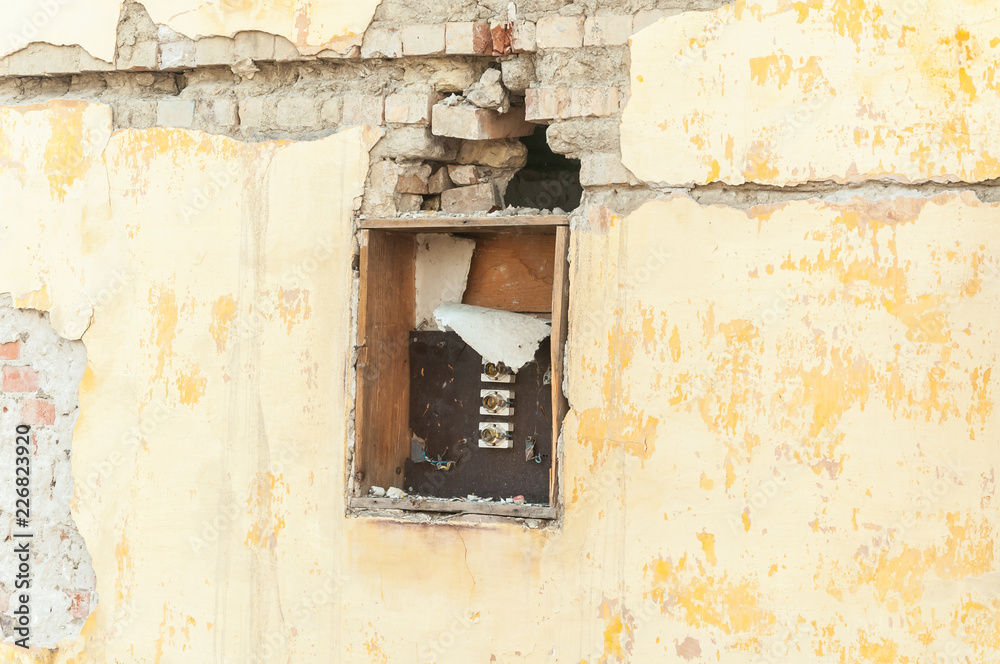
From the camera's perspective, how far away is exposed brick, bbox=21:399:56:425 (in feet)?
8.80

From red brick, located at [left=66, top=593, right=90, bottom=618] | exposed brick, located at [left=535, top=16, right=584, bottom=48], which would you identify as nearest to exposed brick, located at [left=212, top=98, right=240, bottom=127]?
exposed brick, located at [left=535, top=16, right=584, bottom=48]

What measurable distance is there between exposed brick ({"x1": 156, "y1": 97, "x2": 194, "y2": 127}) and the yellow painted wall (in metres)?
0.05

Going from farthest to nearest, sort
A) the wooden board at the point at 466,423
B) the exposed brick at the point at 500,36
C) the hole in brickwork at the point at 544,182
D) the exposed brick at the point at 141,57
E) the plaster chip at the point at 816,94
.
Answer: the hole in brickwork at the point at 544,182 → the exposed brick at the point at 141,57 → the wooden board at the point at 466,423 → the exposed brick at the point at 500,36 → the plaster chip at the point at 816,94

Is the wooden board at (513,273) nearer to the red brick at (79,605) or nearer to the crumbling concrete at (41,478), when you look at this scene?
the crumbling concrete at (41,478)

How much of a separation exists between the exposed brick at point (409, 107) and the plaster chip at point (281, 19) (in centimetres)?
18

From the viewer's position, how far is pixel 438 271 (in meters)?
2.66

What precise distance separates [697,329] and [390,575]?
986 mm

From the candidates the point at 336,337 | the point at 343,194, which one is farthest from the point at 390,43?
the point at 336,337

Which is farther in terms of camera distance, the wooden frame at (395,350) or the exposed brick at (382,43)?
the exposed brick at (382,43)

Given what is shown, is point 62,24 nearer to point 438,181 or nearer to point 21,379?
point 21,379

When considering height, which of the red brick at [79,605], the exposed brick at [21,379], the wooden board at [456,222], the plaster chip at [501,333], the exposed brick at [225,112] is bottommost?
the red brick at [79,605]

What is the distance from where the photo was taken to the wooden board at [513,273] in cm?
257

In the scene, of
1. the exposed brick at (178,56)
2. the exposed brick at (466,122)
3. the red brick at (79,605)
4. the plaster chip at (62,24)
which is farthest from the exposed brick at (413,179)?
the red brick at (79,605)

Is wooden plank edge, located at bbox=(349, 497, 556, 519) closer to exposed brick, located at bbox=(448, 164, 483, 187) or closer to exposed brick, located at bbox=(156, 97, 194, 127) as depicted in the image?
exposed brick, located at bbox=(448, 164, 483, 187)
